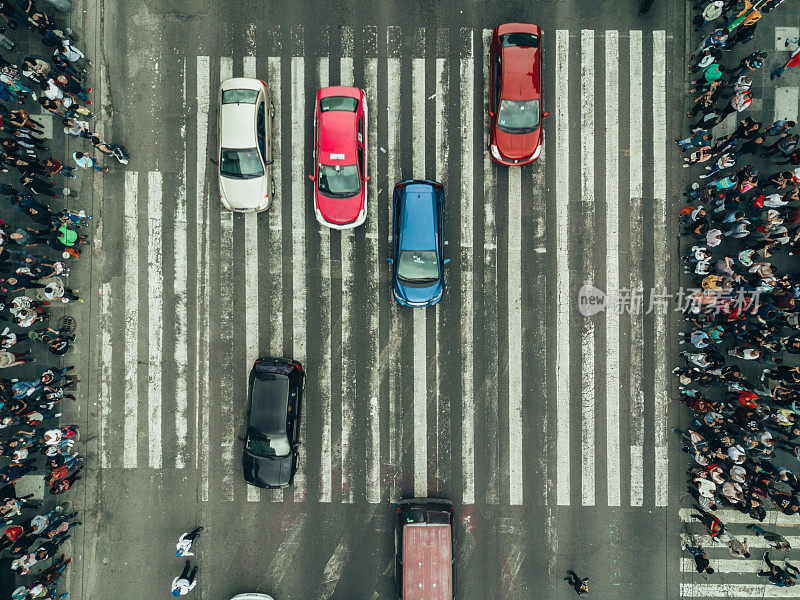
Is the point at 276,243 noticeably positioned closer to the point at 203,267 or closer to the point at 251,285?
the point at 251,285

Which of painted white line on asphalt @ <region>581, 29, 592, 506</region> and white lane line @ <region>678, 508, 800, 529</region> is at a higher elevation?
painted white line on asphalt @ <region>581, 29, 592, 506</region>

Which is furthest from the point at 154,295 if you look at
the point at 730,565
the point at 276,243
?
the point at 730,565

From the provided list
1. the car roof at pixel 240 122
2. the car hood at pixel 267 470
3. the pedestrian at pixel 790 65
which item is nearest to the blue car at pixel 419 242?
the car roof at pixel 240 122

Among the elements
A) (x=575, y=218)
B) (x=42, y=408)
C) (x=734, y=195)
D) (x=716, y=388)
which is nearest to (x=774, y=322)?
(x=716, y=388)

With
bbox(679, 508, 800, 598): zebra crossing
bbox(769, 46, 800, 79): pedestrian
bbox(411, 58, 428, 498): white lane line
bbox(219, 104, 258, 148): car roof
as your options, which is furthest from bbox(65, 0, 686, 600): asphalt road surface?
bbox(769, 46, 800, 79): pedestrian

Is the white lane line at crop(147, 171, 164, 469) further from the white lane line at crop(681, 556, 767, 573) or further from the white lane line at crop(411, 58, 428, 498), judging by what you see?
the white lane line at crop(681, 556, 767, 573)

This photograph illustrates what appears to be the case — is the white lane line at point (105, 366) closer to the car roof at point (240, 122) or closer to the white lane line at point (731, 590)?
the car roof at point (240, 122)

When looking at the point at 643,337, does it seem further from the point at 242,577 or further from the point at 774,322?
the point at 242,577
